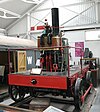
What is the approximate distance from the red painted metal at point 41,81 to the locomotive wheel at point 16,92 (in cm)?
35

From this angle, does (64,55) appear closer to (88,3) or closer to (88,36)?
(88,36)

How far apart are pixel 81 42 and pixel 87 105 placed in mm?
5912

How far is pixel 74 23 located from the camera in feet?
35.4

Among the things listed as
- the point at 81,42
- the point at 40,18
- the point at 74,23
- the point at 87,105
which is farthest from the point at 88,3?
the point at 87,105

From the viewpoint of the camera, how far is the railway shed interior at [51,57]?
446 cm

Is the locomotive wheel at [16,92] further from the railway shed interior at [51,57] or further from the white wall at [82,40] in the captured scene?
the white wall at [82,40]

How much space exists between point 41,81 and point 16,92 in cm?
131

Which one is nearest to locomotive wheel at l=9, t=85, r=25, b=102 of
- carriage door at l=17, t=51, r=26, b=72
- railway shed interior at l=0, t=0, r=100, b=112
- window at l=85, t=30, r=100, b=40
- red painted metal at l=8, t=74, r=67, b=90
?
railway shed interior at l=0, t=0, r=100, b=112

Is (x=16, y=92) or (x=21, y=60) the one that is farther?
(x=21, y=60)

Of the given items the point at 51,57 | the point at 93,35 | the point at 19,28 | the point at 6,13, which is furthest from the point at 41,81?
the point at 19,28

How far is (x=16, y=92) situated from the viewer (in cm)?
522

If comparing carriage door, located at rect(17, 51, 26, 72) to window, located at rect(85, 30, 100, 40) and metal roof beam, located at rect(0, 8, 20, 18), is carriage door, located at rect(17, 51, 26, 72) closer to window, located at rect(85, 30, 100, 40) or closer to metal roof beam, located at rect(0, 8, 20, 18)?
metal roof beam, located at rect(0, 8, 20, 18)

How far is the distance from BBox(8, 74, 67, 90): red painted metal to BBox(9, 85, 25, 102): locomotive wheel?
1.15 ft

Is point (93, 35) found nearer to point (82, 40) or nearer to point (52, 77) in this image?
point (82, 40)
